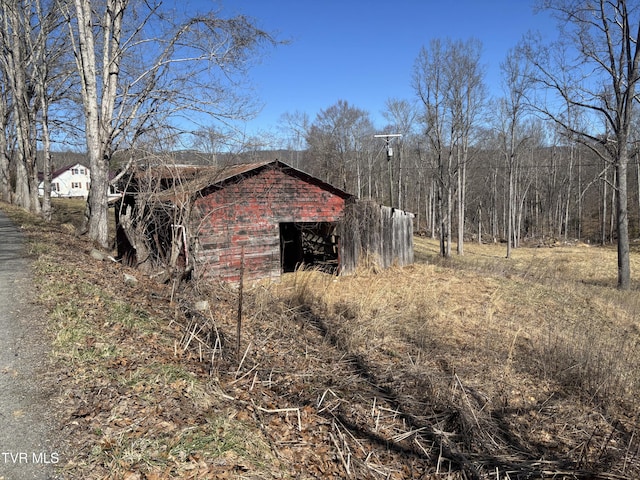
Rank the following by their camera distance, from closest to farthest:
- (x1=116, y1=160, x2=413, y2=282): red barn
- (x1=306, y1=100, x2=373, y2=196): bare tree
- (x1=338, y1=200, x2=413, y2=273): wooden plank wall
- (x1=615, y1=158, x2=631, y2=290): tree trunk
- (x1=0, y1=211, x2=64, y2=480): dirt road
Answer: (x1=0, y1=211, x2=64, y2=480): dirt road < (x1=116, y1=160, x2=413, y2=282): red barn < (x1=615, y1=158, x2=631, y2=290): tree trunk < (x1=338, y1=200, x2=413, y2=273): wooden plank wall < (x1=306, y1=100, x2=373, y2=196): bare tree

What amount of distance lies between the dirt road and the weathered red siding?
5.70 meters

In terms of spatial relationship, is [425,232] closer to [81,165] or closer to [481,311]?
[481,311]

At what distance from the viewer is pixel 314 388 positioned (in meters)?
5.07

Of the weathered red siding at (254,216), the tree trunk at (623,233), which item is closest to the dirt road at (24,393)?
the weathered red siding at (254,216)

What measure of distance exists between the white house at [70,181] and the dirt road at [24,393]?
229 ft

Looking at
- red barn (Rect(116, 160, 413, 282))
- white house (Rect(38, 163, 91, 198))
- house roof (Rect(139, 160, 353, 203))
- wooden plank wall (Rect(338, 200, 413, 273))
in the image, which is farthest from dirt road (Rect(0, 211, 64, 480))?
white house (Rect(38, 163, 91, 198))

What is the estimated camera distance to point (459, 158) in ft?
86.4

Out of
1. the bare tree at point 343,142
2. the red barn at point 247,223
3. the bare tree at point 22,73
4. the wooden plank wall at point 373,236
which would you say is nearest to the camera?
the red barn at point 247,223

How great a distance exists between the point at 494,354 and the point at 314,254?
11010 mm

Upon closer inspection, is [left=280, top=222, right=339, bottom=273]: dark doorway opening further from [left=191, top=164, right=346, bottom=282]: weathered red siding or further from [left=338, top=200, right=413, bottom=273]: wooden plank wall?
[left=191, top=164, right=346, bottom=282]: weathered red siding

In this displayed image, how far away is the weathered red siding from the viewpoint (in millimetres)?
11977

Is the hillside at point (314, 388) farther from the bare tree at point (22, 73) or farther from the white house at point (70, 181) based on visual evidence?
the white house at point (70, 181)

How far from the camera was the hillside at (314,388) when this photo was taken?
3.46 meters

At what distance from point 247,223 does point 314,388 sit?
325 inches
